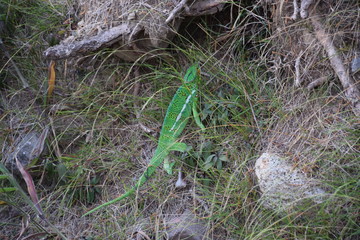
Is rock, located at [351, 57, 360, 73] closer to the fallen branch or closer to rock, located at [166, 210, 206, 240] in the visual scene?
rock, located at [166, 210, 206, 240]

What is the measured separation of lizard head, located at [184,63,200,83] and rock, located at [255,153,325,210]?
2.35 ft

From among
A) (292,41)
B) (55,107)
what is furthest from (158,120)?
(292,41)

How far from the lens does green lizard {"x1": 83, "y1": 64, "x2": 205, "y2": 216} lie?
217 centimetres

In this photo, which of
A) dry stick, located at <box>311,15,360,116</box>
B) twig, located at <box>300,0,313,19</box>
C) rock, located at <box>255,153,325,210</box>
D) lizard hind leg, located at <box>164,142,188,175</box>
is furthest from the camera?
lizard hind leg, located at <box>164,142,188,175</box>

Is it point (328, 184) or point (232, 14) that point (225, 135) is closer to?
point (328, 184)

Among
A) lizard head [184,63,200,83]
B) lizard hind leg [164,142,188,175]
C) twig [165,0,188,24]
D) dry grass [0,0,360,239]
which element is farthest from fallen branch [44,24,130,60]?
lizard hind leg [164,142,188,175]

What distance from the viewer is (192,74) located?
7.64ft

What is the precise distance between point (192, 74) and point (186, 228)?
931 mm

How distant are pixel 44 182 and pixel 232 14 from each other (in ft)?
5.22

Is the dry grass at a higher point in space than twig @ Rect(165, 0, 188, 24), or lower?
lower

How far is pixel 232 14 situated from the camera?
94.3 inches

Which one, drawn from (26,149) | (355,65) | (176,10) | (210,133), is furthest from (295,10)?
(26,149)

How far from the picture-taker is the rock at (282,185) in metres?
1.63

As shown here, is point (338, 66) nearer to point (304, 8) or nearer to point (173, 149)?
point (304, 8)
